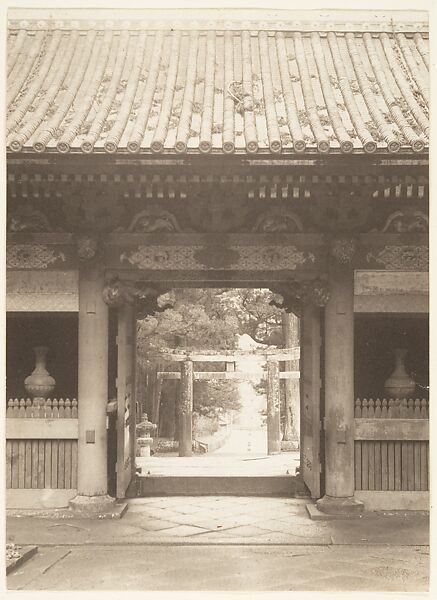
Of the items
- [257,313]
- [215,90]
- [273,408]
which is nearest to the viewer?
[215,90]

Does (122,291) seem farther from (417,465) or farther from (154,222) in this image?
(417,465)

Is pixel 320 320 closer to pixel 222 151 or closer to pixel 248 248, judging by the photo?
pixel 248 248

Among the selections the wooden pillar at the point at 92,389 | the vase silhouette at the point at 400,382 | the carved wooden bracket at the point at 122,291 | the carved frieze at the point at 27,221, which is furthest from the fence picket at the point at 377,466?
the carved frieze at the point at 27,221

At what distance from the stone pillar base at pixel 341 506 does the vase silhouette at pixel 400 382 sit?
1.43 m

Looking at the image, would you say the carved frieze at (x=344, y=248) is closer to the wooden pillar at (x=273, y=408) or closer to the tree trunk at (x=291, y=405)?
the wooden pillar at (x=273, y=408)

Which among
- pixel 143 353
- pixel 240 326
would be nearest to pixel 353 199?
pixel 143 353

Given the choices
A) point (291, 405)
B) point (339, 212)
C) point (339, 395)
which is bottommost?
point (291, 405)

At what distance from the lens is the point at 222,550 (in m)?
7.73

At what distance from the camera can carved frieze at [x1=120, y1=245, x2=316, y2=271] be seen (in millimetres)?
9367

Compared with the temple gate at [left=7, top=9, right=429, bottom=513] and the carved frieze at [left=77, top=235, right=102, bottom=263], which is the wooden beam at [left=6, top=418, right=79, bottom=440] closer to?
the temple gate at [left=7, top=9, right=429, bottom=513]

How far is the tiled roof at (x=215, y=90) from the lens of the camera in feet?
27.7

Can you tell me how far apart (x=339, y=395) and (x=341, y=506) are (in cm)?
128

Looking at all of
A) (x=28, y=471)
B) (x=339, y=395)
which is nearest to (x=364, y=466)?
(x=339, y=395)

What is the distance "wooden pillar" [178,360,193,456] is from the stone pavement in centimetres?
1276
